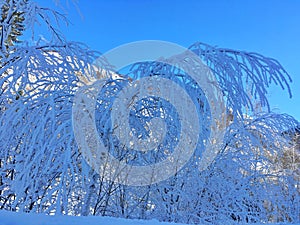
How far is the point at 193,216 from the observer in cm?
350

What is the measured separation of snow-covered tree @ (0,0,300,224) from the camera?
103 inches

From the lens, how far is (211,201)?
3729 mm

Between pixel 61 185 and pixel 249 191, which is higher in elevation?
pixel 249 191

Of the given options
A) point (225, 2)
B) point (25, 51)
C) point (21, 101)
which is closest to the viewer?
point (21, 101)

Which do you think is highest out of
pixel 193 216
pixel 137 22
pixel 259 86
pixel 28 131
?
pixel 137 22

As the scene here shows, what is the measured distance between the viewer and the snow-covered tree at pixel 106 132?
2.61 m

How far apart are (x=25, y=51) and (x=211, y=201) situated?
272cm

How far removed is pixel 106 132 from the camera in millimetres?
2949

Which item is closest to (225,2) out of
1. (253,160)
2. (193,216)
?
(253,160)

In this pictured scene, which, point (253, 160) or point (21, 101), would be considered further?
point (253, 160)

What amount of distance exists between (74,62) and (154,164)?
1.38 metres

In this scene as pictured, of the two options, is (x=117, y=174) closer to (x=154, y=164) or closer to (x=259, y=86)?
(x=154, y=164)

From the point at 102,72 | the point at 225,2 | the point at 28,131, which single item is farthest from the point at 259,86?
the point at 225,2

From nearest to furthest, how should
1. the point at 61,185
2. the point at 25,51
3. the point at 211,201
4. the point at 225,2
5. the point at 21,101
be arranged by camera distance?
the point at 61,185 < the point at 21,101 < the point at 25,51 < the point at 211,201 < the point at 225,2
